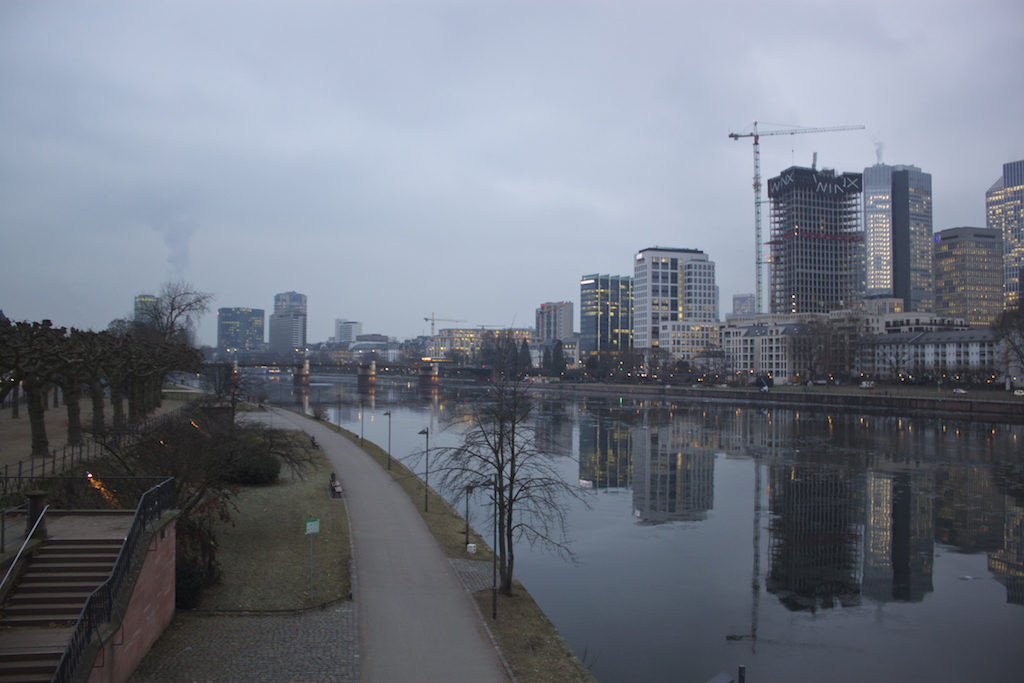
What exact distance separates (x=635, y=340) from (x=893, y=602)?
17965cm

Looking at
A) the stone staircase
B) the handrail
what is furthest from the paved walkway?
the handrail

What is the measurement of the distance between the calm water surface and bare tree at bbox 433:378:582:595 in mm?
1154

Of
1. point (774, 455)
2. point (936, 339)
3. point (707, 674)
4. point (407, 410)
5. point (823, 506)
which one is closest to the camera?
point (707, 674)

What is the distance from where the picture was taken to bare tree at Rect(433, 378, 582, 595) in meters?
17.7

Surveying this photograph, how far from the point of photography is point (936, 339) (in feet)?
367

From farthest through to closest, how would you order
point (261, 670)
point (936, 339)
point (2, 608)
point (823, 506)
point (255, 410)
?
point (936, 339), point (255, 410), point (823, 506), point (261, 670), point (2, 608)

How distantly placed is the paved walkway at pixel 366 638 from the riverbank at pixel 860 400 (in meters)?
68.8

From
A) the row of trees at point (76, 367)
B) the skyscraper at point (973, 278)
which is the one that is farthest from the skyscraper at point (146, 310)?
the skyscraper at point (973, 278)

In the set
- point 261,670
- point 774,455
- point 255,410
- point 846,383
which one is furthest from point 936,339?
point 261,670

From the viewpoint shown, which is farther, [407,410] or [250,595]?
[407,410]

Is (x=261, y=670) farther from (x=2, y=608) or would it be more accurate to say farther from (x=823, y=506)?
(x=823, y=506)

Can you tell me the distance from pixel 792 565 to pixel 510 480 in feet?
36.5

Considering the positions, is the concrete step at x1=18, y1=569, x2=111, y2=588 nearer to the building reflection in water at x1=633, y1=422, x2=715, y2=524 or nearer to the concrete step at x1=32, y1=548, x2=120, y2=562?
the concrete step at x1=32, y1=548, x2=120, y2=562

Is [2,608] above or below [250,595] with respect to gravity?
above
